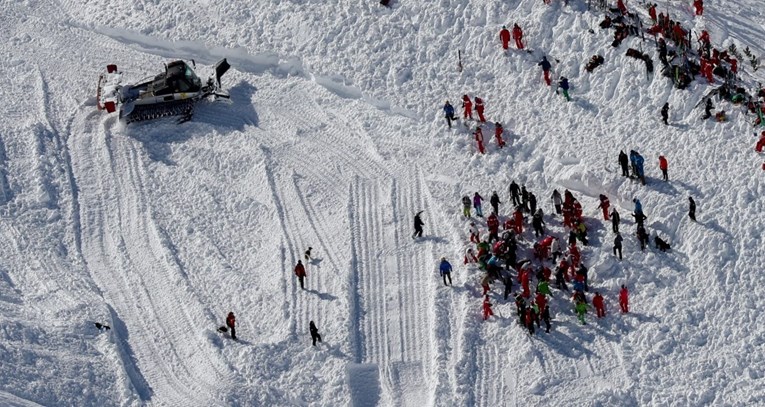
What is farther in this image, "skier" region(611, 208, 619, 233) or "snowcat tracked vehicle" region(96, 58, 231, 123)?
"snowcat tracked vehicle" region(96, 58, 231, 123)

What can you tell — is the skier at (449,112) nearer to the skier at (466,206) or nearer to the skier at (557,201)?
the skier at (466,206)

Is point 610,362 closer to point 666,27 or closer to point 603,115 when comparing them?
point 603,115

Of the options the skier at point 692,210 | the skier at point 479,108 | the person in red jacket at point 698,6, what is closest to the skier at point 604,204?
the skier at point 692,210

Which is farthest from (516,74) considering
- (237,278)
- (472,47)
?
(237,278)

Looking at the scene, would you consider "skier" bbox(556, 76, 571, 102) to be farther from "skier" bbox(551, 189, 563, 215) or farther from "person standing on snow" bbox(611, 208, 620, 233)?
"person standing on snow" bbox(611, 208, 620, 233)

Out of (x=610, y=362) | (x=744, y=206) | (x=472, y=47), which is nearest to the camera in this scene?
(x=610, y=362)

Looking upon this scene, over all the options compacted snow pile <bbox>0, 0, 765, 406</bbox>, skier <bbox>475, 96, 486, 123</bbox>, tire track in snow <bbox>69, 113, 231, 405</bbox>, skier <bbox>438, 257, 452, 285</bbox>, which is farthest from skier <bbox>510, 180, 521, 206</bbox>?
tire track in snow <bbox>69, 113, 231, 405</bbox>

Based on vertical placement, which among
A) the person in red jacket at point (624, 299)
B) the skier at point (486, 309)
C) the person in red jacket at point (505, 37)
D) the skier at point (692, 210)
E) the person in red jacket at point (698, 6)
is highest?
the person in red jacket at point (698, 6)
